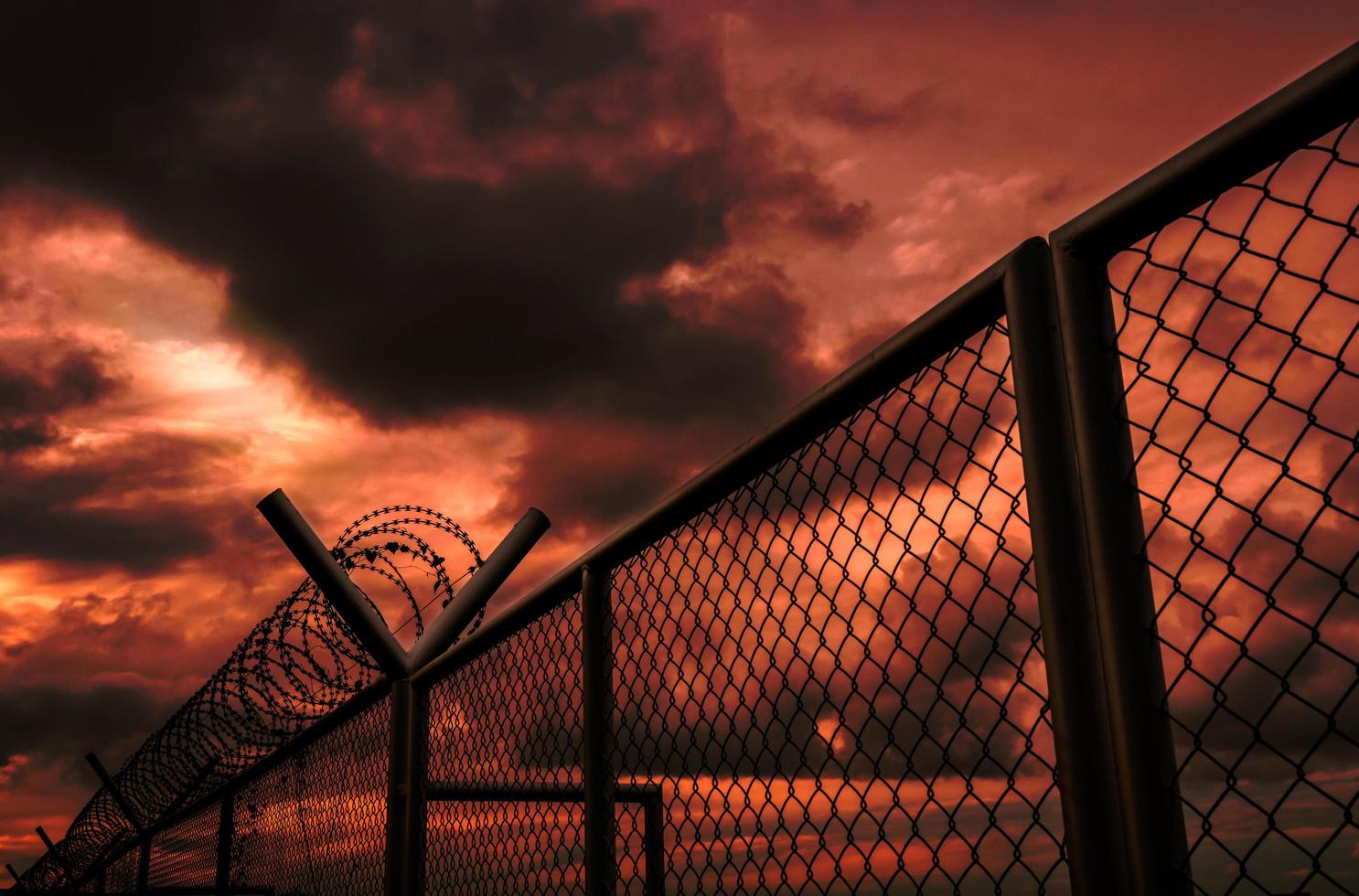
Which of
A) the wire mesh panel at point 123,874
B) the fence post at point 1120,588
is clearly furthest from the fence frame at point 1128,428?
the wire mesh panel at point 123,874

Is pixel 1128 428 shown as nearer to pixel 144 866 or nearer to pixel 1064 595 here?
pixel 1064 595

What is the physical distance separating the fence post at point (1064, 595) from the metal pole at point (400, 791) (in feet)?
11.8

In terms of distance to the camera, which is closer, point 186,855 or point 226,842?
point 226,842

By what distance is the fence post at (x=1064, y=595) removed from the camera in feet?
5.63

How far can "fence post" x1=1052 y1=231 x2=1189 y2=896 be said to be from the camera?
164 cm

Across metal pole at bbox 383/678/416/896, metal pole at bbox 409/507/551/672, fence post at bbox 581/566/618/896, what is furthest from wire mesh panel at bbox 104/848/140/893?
fence post at bbox 581/566/618/896

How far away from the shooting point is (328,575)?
5.71 metres

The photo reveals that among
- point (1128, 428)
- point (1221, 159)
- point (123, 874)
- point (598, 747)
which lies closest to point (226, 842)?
point (123, 874)

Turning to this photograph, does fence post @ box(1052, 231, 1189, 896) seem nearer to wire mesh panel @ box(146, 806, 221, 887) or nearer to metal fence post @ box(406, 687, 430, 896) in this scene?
metal fence post @ box(406, 687, 430, 896)

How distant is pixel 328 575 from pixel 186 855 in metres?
7.09

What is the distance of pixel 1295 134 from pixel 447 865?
13.2ft

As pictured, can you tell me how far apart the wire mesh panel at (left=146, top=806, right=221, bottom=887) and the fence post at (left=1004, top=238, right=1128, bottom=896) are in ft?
28.0

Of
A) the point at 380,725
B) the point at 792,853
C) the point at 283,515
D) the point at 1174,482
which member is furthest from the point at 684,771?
the point at 283,515

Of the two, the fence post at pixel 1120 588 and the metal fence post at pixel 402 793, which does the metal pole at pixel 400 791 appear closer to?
the metal fence post at pixel 402 793
